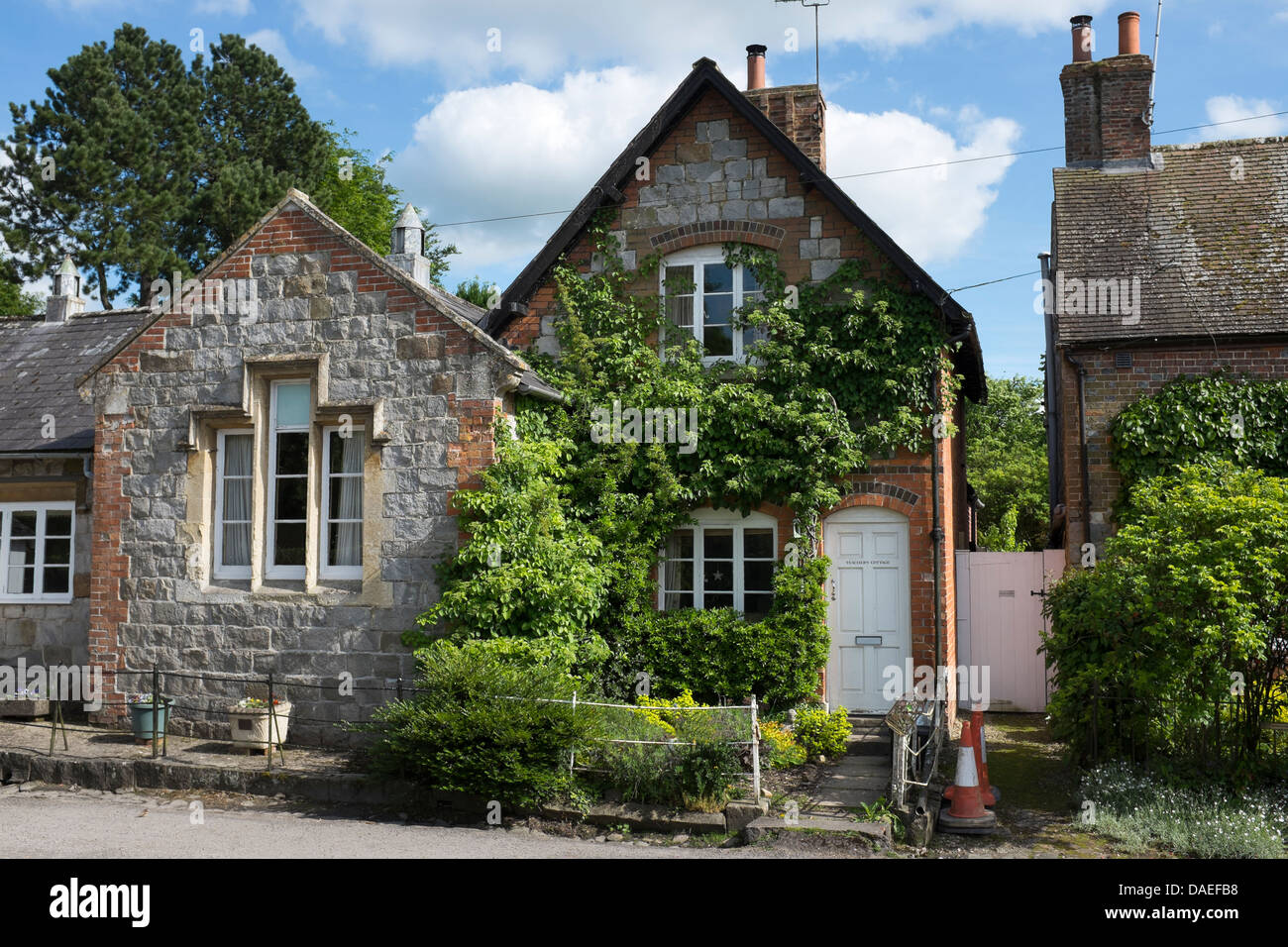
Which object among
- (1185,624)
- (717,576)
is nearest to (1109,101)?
(717,576)

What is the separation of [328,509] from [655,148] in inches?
239

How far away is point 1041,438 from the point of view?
35094mm

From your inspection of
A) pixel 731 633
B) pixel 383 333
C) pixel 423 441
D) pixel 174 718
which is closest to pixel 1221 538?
pixel 731 633

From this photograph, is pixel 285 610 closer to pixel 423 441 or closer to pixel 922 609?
pixel 423 441

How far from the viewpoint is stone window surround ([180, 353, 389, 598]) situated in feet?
38.9

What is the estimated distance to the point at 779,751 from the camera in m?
10.5

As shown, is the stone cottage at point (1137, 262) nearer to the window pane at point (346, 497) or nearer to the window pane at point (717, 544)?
the window pane at point (717, 544)

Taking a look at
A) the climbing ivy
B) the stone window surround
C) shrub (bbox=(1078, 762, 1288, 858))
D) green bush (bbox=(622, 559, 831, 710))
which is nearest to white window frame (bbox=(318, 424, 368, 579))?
the stone window surround

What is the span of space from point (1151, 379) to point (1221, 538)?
527cm

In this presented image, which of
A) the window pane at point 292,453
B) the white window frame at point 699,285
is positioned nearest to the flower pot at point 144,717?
the window pane at point 292,453

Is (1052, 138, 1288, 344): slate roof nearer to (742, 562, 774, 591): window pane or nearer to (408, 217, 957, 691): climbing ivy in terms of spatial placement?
(408, 217, 957, 691): climbing ivy

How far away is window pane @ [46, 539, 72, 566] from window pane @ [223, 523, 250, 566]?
11.1 ft

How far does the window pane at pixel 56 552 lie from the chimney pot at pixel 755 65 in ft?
36.7

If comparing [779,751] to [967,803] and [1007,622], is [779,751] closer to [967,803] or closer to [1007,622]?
[967,803]
